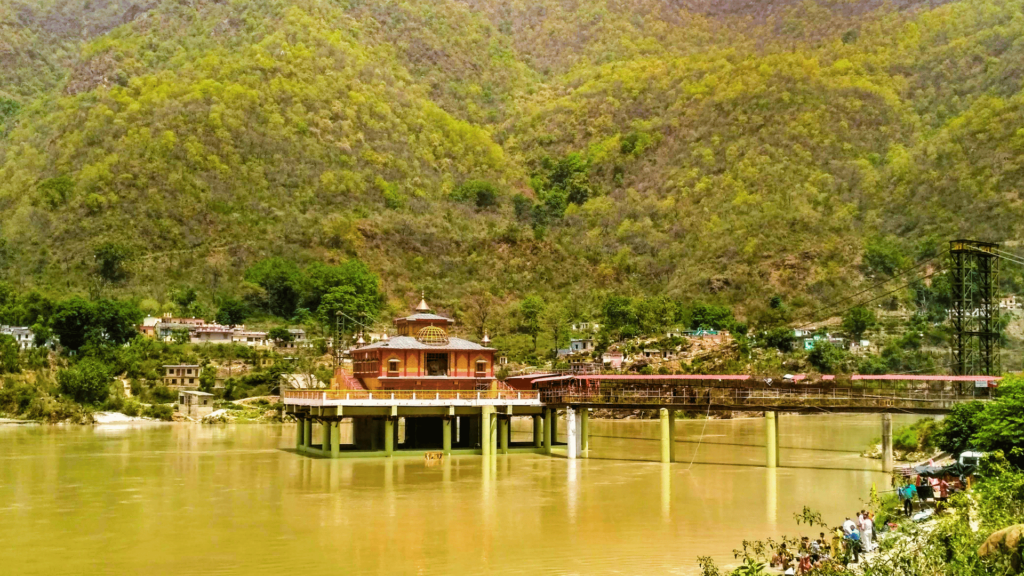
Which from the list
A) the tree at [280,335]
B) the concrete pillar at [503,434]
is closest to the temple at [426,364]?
the concrete pillar at [503,434]

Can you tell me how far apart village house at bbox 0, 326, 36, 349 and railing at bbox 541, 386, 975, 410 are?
243 ft

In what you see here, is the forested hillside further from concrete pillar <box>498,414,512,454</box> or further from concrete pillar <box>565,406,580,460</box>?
concrete pillar <box>565,406,580,460</box>

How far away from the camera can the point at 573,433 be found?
56656mm

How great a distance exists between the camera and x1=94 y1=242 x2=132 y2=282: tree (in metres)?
140

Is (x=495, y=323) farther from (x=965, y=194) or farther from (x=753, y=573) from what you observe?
(x=753, y=573)

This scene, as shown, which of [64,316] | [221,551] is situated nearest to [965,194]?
[64,316]

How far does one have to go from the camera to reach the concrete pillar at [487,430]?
56.9 m

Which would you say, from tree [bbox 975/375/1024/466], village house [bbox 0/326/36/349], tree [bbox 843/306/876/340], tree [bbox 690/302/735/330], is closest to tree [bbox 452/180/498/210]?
tree [bbox 690/302/735/330]

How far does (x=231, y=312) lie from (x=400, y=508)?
329 feet

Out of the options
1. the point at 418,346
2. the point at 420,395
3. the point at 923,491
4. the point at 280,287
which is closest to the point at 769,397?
A: the point at 420,395

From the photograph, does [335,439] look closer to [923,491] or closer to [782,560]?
[923,491]

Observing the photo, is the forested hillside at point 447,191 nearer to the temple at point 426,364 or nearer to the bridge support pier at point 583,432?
the bridge support pier at point 583,432

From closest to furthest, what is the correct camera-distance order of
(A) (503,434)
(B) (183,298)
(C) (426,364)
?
(C) (426,364) < (A) (503,434) < (B) (183,298)

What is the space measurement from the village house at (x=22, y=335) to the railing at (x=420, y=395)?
66252mm
